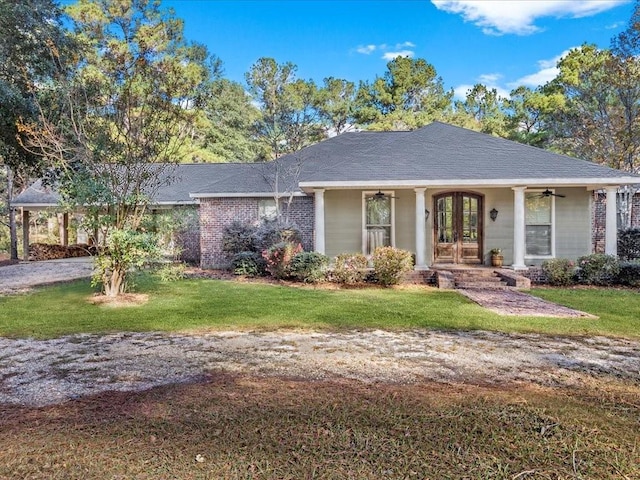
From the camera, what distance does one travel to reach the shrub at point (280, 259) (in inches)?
436

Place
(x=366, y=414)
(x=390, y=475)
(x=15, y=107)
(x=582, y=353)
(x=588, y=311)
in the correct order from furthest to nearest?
(x=15, y=107)
(x=588, y=311)
(x=582, y=353)
(x=366, y=414)
(x=390, y=475)

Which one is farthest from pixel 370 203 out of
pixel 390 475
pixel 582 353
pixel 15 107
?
pixel 390 475

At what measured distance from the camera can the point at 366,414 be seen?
10.6 feet

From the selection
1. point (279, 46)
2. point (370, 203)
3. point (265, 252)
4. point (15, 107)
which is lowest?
point (265, 252)

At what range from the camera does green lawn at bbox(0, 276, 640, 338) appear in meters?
6.30

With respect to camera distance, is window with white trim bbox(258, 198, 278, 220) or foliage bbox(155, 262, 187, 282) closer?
foliage bbox(155, 262, 187, 282)

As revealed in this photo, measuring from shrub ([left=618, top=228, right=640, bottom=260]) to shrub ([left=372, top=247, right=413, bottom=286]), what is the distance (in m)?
6.86

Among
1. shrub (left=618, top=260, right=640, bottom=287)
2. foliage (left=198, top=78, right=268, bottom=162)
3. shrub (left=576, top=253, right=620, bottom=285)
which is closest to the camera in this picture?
shrub (left=618, top=260, right=640, bottom=287)

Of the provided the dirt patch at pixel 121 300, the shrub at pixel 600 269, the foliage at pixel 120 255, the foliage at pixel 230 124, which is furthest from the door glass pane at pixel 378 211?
the foliage at pixel 230 124

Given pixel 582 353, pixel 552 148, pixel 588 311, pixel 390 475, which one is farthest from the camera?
pixel 552 148

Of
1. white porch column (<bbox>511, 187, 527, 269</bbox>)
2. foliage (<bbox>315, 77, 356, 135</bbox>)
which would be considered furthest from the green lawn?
foliage (<bbox>315, 77, 356, 135</bbox>)

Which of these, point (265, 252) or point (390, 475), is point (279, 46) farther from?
point (390, 475)

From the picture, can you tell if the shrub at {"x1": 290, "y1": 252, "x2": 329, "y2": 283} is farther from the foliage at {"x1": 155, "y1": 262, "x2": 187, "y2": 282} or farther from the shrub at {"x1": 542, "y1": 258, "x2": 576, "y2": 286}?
the shrub at {"x1": 542, "y1": 258, "x2": 576, "y2": 286}

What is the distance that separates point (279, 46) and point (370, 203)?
1825cm
